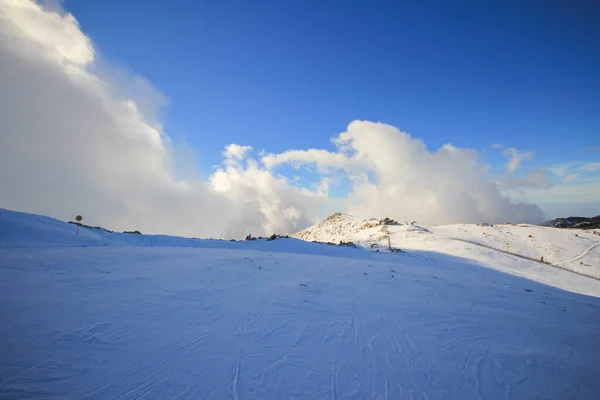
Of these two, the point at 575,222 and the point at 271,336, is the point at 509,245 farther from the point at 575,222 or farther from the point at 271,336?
the point at 575,222

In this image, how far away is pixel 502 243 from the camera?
24.7 m

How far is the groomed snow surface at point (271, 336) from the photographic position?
3.40 meters

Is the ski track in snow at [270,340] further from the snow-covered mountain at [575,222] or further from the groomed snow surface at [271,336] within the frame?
the snow-covered mountain at [575,222]

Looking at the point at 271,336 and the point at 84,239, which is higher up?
the point at 84,239

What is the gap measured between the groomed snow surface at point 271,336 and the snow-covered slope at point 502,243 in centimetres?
1286

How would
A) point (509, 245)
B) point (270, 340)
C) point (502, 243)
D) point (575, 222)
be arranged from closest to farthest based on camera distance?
point (270, 340), point (509, 245), point (502, 243), point (575, 222)

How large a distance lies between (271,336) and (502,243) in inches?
1159

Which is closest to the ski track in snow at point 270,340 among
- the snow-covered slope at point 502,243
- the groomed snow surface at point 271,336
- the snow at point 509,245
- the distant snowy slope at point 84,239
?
the groomed snow surface at point 271,336

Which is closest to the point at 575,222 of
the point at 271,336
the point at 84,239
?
the point at 271,336

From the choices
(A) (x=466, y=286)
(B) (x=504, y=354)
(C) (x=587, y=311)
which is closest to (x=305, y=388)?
(B) (x=504, y=354)

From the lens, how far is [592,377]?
160 inches

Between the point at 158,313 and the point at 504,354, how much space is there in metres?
7.02

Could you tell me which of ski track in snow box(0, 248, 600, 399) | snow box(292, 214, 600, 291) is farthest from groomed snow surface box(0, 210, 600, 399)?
snow box(292, 214, 600, 291)

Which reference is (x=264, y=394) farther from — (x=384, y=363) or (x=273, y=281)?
(x=273, y=281)
